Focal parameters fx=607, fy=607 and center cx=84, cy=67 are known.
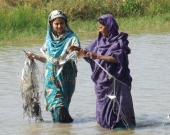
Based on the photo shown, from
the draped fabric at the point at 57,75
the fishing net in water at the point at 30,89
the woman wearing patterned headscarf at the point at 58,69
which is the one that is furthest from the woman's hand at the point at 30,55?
the fishing net in water at the point at 30,89

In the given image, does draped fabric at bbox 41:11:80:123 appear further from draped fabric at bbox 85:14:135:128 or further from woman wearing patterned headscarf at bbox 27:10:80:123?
draped fabric at bbox 85:14:135:128

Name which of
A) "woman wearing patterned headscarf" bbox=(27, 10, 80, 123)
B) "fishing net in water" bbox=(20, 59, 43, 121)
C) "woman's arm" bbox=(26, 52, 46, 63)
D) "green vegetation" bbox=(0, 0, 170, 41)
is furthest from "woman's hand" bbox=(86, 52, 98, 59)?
"green vegetation" bbox=(0, 0, 170, 41)

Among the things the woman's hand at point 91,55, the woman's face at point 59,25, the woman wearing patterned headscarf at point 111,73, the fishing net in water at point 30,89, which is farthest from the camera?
the fishing net in water at point 30,89

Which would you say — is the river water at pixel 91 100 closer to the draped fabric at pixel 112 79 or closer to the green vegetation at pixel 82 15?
the draped fabric at pixel 112 79

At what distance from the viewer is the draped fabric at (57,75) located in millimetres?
7469

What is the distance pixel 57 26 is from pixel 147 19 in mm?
13241

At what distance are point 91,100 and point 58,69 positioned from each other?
5.95ft

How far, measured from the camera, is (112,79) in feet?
23.2

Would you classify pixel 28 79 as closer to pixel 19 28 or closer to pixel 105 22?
pixel 105 22

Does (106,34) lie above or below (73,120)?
above

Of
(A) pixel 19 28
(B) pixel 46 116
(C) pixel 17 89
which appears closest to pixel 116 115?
(B) pixel 46 116

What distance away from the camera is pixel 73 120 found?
796 centimetres

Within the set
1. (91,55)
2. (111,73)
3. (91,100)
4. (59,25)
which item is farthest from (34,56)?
(91,100)

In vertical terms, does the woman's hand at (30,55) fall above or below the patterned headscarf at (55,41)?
below
